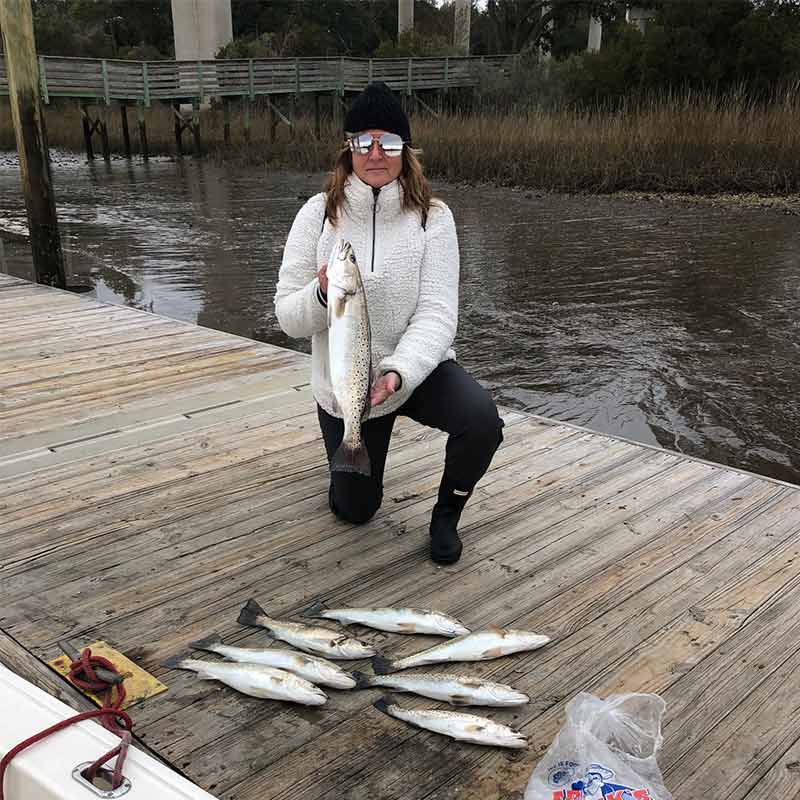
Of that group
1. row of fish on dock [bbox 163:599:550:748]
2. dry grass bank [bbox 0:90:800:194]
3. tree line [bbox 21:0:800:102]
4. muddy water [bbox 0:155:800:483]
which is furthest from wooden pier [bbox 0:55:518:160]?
row of fish on dock [bbox 163:599:550:748]

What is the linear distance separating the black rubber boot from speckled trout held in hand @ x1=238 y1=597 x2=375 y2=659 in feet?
1.90

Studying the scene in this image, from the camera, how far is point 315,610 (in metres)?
2.77

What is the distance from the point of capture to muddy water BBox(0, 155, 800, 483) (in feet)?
21.5

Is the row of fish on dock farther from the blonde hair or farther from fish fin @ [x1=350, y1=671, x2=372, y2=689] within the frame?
the blonde hair

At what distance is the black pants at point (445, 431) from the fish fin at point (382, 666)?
0.77 m

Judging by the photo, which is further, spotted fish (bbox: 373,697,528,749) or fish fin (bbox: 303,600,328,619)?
fish fin (bbox: 303,600,328,619)

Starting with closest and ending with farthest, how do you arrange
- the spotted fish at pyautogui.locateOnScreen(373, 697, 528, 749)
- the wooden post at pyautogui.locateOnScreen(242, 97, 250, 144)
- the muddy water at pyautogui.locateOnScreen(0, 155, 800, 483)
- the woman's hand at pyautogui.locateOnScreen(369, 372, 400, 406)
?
the spotted fish at pyautogui.locateOnScreen(373, 697, 528, 749), the woman's hand at pyautogui.locateOnScreen(369, 372, 400, 406), the muddy water at pyautogui.locateOnScreen(0, 155, 800, 483), the wooden post at pyautogui.locateOnScreen(242, 97, 250, 144)

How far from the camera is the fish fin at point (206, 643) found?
2584 millimetres

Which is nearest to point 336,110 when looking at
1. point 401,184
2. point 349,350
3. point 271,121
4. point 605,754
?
point 271,121

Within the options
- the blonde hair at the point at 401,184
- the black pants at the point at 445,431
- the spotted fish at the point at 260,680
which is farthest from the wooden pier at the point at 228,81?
the spotted fish at the point at 260,680

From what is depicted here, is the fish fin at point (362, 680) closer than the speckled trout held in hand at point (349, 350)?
Yes

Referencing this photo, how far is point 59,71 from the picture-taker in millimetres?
25719

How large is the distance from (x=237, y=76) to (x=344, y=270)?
29185 millimetres

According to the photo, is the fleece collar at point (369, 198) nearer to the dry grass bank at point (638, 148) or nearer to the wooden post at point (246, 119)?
the dry grass bank at point (638, 148)
